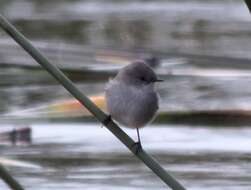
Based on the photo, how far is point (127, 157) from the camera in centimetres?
899

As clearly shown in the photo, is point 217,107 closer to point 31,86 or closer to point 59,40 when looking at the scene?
point 31,86

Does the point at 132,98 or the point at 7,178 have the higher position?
the point at 132,98

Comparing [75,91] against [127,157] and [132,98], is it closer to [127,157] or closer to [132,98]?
[132,98]

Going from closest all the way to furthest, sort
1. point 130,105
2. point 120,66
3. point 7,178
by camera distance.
Answer: point 7,178 → point 130,105 → point 120,66

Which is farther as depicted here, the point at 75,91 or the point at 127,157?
the point at 127,157

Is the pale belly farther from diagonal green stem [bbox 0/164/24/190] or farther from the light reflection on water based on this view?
the light reflection on water

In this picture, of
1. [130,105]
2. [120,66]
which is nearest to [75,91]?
[130,105]

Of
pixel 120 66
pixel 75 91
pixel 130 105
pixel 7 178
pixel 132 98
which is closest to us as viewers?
pixel 75 91

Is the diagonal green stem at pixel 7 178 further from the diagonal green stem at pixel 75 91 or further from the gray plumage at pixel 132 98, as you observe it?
the gray plumage at pixel 132 98

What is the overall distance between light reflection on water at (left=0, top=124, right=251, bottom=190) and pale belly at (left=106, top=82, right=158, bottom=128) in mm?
2546

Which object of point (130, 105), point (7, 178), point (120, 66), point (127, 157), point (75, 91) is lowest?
point (7, 178)

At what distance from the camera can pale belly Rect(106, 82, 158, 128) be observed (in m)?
5.32

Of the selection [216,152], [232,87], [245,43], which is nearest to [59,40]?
[245,43]

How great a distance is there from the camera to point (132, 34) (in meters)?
16.5
